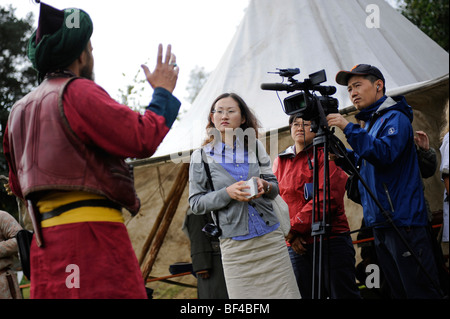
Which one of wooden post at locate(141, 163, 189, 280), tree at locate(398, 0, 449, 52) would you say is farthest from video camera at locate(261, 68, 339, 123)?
tree at locate(398, 0, 449, 52)

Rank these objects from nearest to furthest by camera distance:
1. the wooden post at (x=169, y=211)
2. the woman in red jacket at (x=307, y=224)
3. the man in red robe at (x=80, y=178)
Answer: the man in red robe at (x=80, y=178) → the woman in red jacket at (x=307, y=224) → the wooden post at (x=169, y=211)

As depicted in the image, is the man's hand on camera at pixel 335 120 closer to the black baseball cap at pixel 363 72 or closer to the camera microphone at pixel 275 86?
the camera microphone at pixel 275 86

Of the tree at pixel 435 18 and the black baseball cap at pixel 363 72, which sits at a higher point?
the tree at pixel 435 18

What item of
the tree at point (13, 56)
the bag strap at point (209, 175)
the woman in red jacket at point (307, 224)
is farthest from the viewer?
the tree at point (13, 56)

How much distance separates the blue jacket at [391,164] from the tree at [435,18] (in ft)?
37.5

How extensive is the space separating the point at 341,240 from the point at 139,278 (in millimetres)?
2001

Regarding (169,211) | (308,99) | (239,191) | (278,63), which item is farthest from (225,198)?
(278,63)

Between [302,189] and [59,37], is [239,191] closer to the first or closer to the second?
[302,189]

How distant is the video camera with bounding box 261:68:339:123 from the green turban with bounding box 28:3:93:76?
40.0 inches

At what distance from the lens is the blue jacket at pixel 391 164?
9.55 ft

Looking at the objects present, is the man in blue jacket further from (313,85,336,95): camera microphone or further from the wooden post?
the wooden post

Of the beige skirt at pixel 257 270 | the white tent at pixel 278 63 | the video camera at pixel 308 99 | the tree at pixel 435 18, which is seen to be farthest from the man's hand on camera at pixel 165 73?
the tree at pixel 435 18

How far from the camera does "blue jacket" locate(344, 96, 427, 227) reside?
9.55 ft

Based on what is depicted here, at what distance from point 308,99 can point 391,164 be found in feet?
2.34
